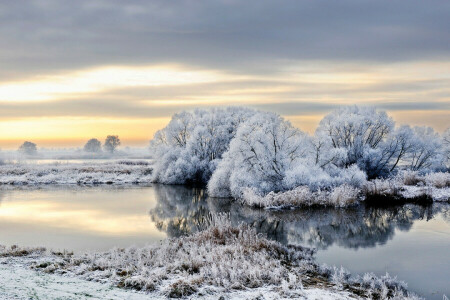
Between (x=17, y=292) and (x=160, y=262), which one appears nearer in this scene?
(x=17, y=292)

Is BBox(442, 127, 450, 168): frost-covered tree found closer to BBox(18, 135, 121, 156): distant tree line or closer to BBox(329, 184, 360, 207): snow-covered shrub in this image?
BBox(329, 184, 360, 207): snow-covered shrub

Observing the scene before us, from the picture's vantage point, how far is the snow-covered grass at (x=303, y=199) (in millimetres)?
26016

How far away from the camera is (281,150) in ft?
100.0

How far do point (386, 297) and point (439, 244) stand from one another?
333 inches

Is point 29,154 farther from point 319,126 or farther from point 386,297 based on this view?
point 386,297

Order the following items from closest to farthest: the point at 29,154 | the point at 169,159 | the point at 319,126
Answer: the point at 319,126 < the point at 169,159 < the point at 29,154

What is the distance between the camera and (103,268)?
39.3ft

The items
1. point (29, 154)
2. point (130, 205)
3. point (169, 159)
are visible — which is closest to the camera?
point (130, 205)

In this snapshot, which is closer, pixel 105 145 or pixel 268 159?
pixel 268 159

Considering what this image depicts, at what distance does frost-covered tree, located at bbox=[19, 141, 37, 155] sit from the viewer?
121 m

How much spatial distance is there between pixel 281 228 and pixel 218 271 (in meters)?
9.41

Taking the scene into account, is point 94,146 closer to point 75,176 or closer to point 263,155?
point 75,176

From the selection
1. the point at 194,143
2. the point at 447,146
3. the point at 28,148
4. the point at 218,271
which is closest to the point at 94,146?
the point at 28,148

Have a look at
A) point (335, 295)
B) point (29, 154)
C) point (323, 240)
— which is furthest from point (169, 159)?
point (29, 154)
